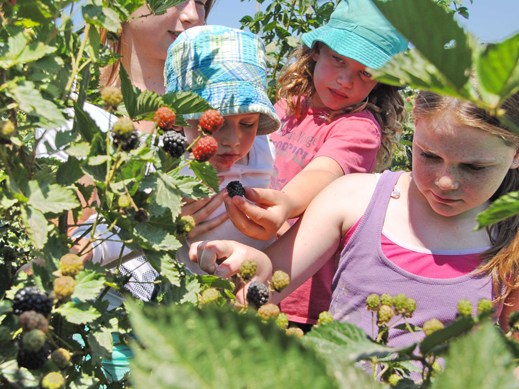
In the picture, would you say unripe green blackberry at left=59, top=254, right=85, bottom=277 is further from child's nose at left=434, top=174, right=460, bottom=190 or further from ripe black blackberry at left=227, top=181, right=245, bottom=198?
child's nose at left=434, top=174, right=460, bottom=190

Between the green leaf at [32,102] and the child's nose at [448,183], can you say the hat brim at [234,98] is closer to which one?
the child's nose at [448,183]

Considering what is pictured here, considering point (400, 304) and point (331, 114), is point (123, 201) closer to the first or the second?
point (400, 304)

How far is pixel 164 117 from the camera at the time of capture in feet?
1.87

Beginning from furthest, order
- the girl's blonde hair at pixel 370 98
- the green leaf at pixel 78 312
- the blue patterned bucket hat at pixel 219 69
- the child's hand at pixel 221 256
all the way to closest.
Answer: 1. the girl's blonde hair at pixel 370 98
2. the blue patterned bucket hat at pixel 219 69
3. the child's hand at pixel 221 256
4. the green leaf at pixel 78 312

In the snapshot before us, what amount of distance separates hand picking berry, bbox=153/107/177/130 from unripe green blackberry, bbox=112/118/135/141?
0.28 feet

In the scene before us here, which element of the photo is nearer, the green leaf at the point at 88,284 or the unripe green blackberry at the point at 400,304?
the green leaf at the point at 88,284

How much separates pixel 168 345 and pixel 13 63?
0.36 meters

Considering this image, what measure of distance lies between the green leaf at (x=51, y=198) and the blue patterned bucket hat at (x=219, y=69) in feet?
2.09

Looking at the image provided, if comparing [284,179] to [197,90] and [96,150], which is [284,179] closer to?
[197,90]

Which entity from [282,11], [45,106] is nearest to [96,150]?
[45,106]

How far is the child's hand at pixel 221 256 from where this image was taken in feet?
2.97

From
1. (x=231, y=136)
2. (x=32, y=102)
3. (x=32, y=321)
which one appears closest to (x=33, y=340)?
(x=32, y=321)

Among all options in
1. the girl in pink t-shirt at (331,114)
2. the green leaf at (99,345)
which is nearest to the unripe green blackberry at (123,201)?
the green leaf at (99,345)

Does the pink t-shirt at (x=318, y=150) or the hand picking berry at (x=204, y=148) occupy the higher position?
the hand picking berry at (x=204, y=148)
